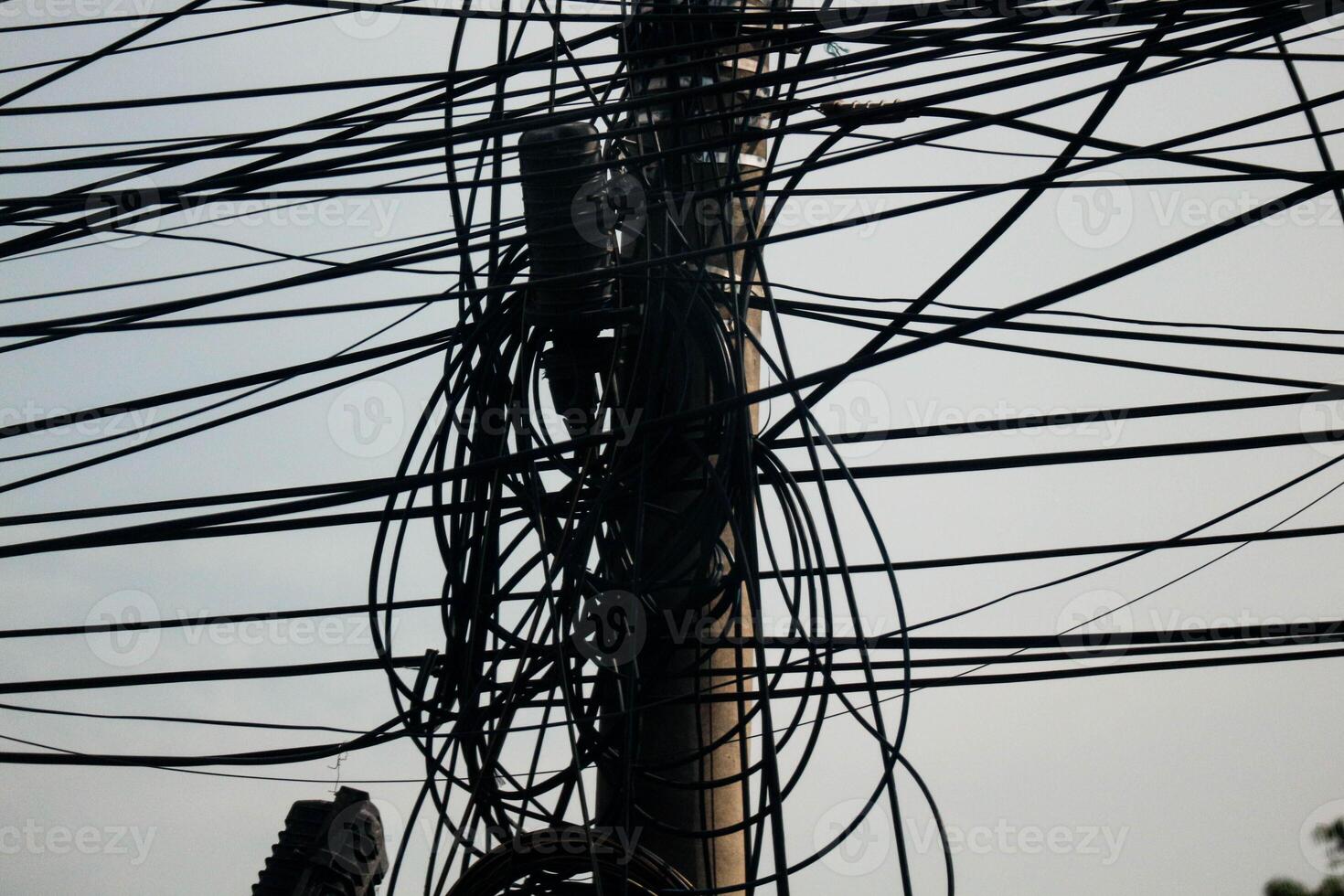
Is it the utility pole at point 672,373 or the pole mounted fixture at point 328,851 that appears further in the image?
the utility pole at point 672,373

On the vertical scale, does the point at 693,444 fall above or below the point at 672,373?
below

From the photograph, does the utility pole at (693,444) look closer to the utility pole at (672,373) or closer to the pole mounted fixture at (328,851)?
the utility pole at (672,373)

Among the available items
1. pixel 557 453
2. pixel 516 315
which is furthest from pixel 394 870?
pixel 516 315

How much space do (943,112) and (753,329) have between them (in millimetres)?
739

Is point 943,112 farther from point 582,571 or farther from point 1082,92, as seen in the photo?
point 582,571

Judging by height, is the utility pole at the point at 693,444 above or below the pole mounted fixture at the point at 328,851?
above

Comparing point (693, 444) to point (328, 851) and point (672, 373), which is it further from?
point (328, 851)

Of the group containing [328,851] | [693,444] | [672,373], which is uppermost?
[672,373]

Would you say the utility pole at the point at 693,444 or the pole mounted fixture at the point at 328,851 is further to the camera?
the utility pole at the point at 693,444

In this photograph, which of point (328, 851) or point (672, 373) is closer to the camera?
point (328, 851)

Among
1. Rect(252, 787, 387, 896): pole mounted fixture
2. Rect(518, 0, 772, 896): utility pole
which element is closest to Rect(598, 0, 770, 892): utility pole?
Rect(518, 0, 772, 896): utility pole

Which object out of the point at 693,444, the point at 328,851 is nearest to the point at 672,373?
the point at 693,444

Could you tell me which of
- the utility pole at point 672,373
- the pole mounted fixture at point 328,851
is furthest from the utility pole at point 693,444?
the pole mounted fixture at point 328,851

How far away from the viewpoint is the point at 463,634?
9.74 ft
